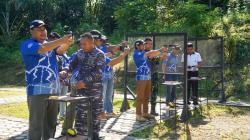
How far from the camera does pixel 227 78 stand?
1521 centimetres

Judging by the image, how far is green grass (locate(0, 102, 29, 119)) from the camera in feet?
33.9

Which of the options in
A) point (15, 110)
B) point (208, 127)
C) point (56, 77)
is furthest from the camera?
point (15, 110)

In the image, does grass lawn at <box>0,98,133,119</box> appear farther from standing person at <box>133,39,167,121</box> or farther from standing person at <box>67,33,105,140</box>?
standing person at <box>67,33,105,140</box>

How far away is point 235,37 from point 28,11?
14.7m

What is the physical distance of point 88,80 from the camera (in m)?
6.73

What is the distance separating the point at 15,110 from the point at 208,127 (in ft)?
16.6

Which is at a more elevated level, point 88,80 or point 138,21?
point 138,21

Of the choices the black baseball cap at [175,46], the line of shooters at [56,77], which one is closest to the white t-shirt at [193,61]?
the black baseball cap at [175,46]

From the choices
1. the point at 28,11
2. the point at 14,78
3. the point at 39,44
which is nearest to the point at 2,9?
the point at 28,11

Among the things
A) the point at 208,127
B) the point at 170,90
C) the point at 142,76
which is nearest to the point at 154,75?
the point at 142,76

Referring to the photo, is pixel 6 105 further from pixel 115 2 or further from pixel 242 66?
pixel 115 2

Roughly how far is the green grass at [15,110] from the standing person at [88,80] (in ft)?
12.4

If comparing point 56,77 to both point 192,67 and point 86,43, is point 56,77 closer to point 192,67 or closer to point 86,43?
point 86,43

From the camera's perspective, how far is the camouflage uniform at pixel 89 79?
667 cm
